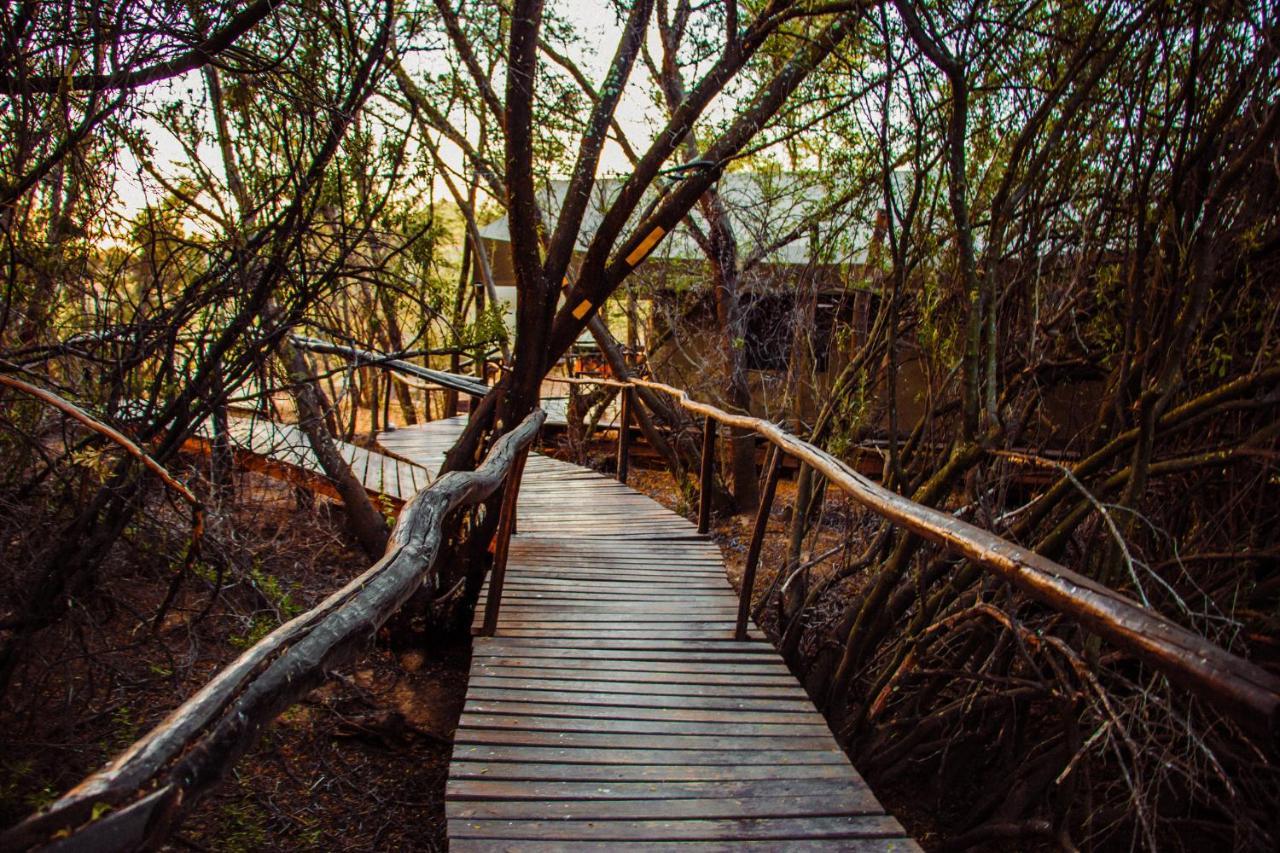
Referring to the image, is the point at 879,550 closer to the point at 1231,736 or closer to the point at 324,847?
the point at 1231,736

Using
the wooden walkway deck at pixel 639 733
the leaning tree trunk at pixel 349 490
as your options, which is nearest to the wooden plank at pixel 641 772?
the wooden walkway deck at pixel 639 733

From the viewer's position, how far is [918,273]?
17.9 ft

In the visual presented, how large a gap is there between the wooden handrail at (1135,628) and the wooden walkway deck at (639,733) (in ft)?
2.88

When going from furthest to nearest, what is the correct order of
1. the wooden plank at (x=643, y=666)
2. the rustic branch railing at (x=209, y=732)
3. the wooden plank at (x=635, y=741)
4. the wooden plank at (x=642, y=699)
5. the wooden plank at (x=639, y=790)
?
the wooden plank at (x=643, y=666) → the wooden plank at (x=642, y=699) → the wooden plank at (x=635, y=741) → the wooden plank at (x=639, y=790) → the rustic branch railing at (x=209, y=732)

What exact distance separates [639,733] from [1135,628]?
192 centimetres

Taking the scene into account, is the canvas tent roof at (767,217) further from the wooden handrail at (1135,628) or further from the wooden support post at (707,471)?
the wooden handrail at (1135,628)

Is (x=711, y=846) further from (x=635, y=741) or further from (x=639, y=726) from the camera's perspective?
(x=639, y=726)

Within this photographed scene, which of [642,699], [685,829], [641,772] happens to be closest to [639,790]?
[641,772]

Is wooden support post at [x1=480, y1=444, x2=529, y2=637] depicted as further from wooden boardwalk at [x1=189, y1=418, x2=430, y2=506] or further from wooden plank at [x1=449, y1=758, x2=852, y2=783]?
wooden boardwalk at [x1=189, y1=418, x2=430, y2=506]

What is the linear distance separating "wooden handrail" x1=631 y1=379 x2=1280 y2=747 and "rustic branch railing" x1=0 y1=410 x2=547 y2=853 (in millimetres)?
1257

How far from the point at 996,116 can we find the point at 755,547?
9.44 feet

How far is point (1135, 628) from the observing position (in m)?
1.32

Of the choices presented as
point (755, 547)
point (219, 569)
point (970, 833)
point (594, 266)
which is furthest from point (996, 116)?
point (219, 569)

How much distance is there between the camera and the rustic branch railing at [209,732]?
88 centimetres
